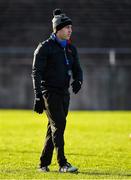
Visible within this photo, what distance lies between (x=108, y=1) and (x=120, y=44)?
99.9 inches

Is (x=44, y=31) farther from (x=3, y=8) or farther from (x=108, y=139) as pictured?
(x=108, y=139)

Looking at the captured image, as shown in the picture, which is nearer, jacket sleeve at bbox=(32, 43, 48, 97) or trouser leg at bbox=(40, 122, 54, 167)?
jacket sleeve at bbox=(32, 43, 48, 97)

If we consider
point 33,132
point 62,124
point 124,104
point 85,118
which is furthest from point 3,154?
point 124,104

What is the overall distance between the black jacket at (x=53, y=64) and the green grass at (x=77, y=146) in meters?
0.96

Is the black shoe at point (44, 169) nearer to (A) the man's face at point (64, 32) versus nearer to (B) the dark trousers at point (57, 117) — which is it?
(B) the dark trousers at point (57, 117)

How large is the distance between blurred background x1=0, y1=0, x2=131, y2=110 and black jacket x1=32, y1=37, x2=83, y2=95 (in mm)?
15378

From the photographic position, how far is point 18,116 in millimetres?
20203

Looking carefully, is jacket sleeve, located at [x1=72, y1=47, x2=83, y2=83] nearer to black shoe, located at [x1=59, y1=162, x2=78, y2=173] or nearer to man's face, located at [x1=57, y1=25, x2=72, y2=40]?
man's face, located at [x1=57, y1=25, x2=72, y2=40]

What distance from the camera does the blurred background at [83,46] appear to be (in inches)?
933

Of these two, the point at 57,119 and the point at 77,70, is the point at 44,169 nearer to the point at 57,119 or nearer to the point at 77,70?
the point at 57,119

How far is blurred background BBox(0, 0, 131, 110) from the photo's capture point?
933 inches

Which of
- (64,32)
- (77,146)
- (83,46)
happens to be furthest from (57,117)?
(83,46)

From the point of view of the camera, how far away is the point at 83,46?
25625 mm

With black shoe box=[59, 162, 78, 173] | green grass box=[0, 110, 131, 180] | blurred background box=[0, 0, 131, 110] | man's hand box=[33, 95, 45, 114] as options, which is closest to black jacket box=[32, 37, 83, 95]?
man's hand box=[33, 95, 45, 114]
